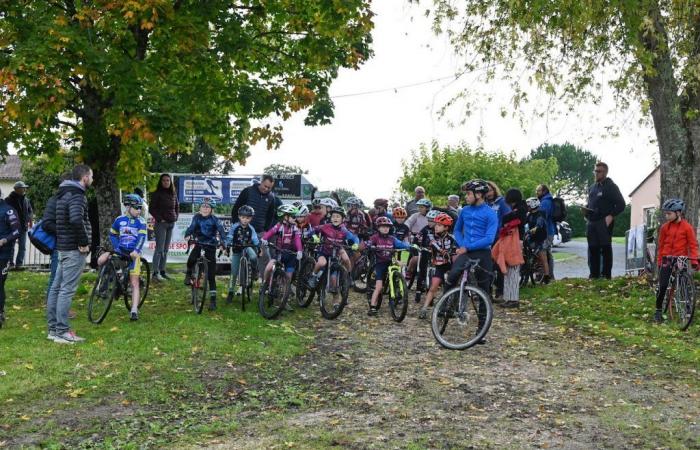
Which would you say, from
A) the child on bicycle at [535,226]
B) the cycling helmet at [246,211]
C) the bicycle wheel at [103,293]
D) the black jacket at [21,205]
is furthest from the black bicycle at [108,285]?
the child on bicycle at [535,226]

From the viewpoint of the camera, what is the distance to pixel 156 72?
1327 cm

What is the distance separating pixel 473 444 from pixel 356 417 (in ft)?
3.86

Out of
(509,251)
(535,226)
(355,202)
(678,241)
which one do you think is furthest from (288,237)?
(678,241)

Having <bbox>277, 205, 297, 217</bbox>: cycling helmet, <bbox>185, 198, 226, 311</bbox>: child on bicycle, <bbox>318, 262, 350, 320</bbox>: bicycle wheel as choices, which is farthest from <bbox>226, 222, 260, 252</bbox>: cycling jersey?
<bbox>318, 262, 350, 320</bbox>: bicycle wheel

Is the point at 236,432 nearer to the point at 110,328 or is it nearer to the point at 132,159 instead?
the point at 110,328

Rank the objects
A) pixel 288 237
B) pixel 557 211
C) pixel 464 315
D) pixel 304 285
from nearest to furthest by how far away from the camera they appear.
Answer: pixel 464 315
pixel 288 237
pixel 304 285
pixel 557 211

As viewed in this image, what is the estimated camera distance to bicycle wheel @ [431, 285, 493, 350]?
9.40m

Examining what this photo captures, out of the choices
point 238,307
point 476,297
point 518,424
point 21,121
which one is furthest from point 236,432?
point 21,121

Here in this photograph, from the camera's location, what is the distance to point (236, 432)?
627 cm

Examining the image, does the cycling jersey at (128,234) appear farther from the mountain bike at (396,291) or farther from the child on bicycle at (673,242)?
the child on bicycle at (673,242)

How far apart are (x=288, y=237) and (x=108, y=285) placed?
2759 mm

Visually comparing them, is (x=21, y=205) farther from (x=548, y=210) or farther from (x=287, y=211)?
(x=548, y=210)

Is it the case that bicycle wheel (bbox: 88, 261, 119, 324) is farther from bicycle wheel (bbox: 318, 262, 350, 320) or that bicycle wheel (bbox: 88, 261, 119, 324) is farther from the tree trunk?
the tree trunk

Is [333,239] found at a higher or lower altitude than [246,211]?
lower
